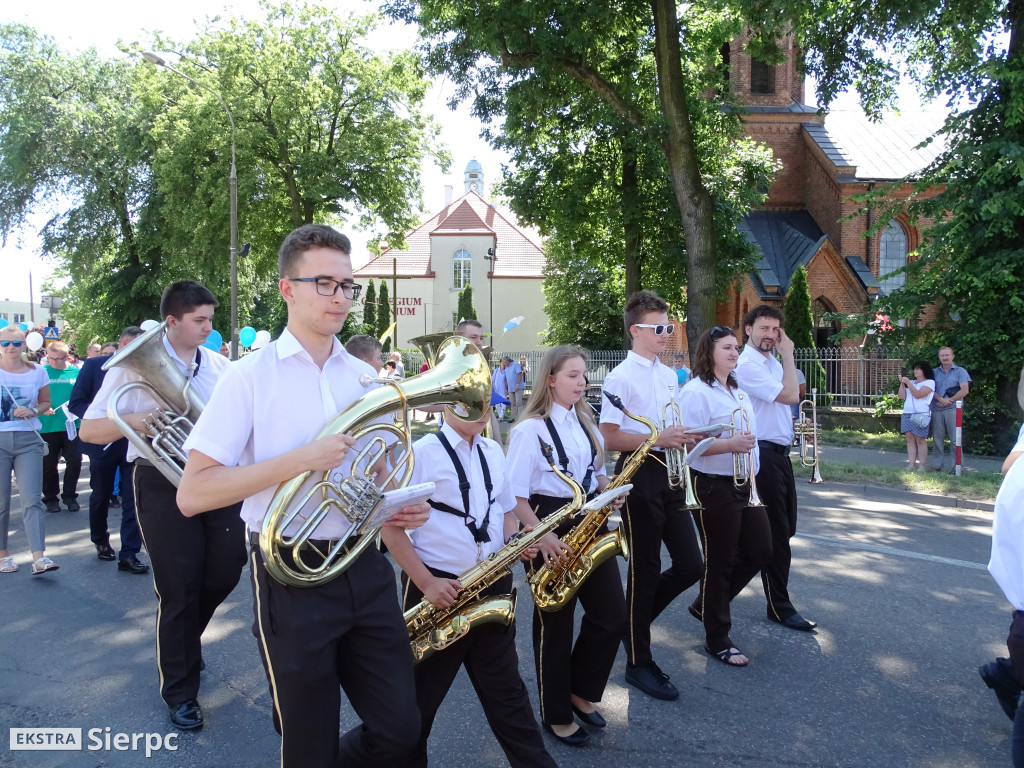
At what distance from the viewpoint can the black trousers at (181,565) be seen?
4055 mm

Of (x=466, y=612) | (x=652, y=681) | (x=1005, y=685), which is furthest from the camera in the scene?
(x=652, y=681)

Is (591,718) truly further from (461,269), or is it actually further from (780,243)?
(461,269)

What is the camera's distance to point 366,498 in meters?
2.44

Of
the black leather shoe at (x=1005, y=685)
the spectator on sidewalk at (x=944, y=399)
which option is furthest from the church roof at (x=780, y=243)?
the black leather shoe at (x=1005, y=685)

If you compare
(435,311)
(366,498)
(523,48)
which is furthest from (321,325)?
(435,311)

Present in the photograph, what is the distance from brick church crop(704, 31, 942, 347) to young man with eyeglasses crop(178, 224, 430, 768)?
30491 mm

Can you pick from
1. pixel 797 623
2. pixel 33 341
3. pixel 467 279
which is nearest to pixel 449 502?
pixel 797 623

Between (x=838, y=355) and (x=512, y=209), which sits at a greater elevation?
(x=512, y=209)

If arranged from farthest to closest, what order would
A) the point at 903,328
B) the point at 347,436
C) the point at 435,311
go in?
the point at 435,311 < the point at 903,328 < the point at 347,436

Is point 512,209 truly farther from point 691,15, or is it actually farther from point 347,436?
point 347,436

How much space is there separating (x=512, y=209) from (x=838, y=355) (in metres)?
9.64

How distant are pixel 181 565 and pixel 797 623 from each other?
381 cm

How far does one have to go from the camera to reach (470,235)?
187 ft

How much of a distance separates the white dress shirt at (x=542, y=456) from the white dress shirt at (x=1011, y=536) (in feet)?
5.83
